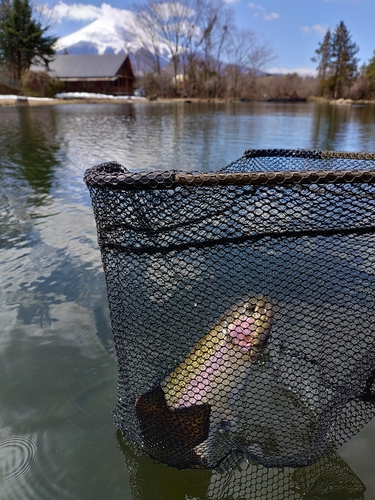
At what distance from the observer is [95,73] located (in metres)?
57.4

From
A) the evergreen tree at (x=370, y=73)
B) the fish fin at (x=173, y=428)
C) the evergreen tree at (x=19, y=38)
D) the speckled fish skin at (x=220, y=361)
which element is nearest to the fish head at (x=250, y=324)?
the speckled fish skin at (x=220, y=361)

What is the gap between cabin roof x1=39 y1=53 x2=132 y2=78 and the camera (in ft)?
188

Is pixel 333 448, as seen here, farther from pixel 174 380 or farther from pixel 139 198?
pixel 139 198

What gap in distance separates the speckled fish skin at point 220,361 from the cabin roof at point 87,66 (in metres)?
62.7

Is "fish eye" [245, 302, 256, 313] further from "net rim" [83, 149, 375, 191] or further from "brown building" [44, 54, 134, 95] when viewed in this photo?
"brown building" [44, 54, 134, 95]

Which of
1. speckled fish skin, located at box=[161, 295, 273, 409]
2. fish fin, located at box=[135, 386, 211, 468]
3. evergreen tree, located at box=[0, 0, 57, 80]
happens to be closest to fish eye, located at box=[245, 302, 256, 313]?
speckled fish skin, located at box=[161, 295, 273, 409]

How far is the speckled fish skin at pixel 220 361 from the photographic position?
1894mm

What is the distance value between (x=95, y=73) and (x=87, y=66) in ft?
9.75

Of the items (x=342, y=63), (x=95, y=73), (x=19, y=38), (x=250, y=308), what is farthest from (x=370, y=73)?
(x=250, y=308)

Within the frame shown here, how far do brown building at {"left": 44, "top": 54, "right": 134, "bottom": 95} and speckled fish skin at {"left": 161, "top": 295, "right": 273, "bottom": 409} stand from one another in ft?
204

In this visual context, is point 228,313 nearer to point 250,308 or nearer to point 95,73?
point 250,308

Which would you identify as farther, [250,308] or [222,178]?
[250,308]

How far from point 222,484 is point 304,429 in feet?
1.81

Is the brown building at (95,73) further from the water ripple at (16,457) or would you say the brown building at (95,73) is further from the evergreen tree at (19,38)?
the water ripple at (16,457)
